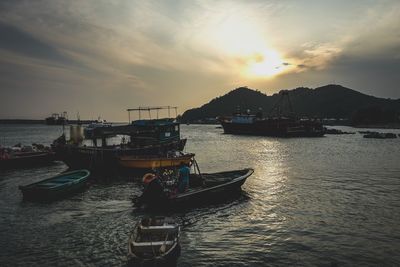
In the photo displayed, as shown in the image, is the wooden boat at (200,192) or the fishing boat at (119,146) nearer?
the wooden boat at (200,192)

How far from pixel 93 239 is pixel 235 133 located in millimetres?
106090

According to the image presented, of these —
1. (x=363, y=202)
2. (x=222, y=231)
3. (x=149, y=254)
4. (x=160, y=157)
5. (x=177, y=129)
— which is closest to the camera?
(x=149, y=254)

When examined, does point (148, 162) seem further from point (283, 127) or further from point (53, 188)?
point (283, 127)

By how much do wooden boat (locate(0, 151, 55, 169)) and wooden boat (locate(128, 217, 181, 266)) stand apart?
1187 inches

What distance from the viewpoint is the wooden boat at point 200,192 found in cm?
1692

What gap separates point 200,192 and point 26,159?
2754 centimetres

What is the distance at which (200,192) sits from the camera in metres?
18.1

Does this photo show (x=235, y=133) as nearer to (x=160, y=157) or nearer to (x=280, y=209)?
(x=160, y=157)

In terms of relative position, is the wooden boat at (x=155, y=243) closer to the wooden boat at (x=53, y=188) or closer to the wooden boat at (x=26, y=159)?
the wooden boat at (x=53, y=188)

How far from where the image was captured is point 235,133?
118 m

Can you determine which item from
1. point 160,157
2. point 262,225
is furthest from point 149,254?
point 160,157

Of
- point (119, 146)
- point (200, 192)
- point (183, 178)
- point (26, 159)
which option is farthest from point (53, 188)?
point (26, 159)

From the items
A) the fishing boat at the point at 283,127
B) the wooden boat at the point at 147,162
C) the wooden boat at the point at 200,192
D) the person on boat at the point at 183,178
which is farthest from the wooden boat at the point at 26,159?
the fishing boat at the point at 283,127

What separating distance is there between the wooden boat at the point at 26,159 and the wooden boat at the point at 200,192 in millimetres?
24875
